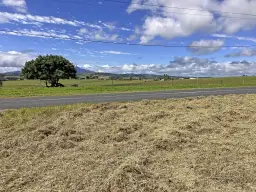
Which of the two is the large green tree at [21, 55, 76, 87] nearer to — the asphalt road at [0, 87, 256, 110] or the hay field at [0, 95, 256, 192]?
the asphalt road at [0, 87, 256, 110]

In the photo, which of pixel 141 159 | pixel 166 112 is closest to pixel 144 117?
pixel 166 112

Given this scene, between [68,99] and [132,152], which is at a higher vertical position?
[68,99]

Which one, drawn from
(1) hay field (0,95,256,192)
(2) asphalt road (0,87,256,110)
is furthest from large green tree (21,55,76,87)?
(1) hay field (0,95,256,192)

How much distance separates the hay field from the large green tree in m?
45.7

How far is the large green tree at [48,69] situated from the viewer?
181 feet

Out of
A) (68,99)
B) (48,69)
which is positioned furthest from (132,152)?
(48,69)

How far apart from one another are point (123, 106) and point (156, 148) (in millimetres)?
5344

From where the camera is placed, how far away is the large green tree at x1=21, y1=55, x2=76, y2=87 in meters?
55.3

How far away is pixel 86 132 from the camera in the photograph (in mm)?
8461

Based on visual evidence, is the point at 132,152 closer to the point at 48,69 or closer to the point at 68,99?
the point at 68,99

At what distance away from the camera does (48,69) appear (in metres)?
55.4

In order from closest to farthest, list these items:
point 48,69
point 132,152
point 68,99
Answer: point 132,152 → point 68,99 → point 48,69

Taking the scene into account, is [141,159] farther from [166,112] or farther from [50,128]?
[166,112]

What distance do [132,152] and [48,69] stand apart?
169 feet
